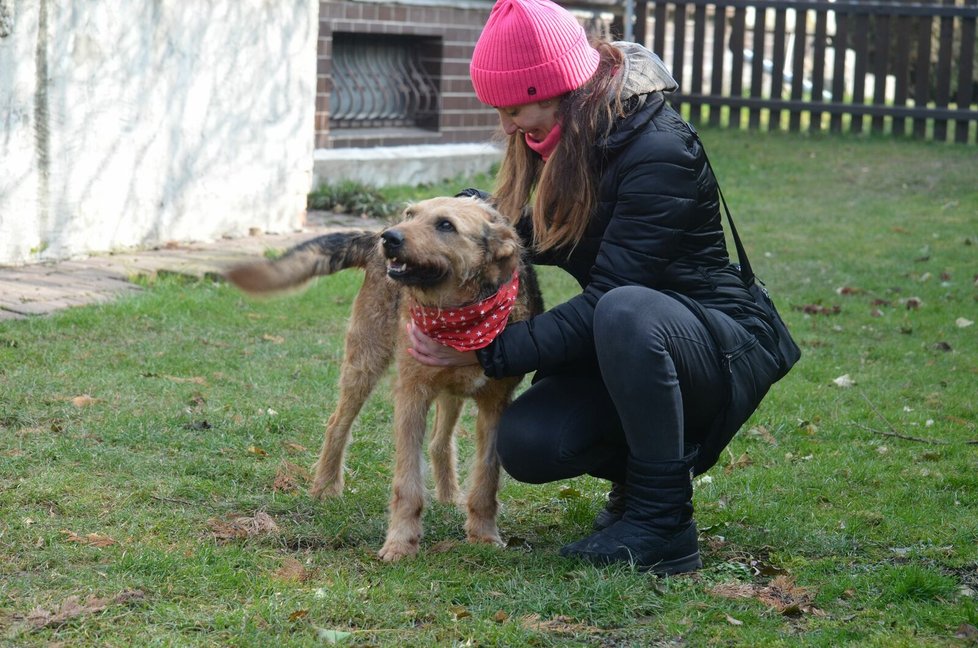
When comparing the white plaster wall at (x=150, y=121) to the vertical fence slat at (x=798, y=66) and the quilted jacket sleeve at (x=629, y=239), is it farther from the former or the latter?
the vertical fence slat at (x=798, y=66)

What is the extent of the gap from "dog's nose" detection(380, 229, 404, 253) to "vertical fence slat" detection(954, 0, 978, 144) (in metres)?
13.0

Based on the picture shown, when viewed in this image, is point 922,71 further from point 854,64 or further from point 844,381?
point 844,381

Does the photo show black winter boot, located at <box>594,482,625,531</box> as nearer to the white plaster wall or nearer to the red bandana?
the red bandana

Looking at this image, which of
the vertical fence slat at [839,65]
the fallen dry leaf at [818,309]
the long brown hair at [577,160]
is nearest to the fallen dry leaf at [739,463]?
the long brown hair at [577,160]

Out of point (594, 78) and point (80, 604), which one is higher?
point (594, 78)

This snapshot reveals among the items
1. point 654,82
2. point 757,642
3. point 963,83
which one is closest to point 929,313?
point 654,82

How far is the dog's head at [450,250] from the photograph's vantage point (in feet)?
12.4

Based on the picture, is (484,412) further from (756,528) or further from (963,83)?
(963,83)

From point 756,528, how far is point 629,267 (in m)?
1.19

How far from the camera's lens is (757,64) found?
52.5 feet

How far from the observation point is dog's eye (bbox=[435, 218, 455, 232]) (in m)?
3.87

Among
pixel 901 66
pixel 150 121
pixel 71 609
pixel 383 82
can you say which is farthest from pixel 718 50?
pixel 71 609

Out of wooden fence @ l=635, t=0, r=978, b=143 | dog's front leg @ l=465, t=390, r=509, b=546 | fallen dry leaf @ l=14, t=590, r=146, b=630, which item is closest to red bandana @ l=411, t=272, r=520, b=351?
dog's front leg @ l=465, t=390, r=509, b=546

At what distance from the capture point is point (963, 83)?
15.0 metres
